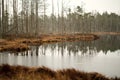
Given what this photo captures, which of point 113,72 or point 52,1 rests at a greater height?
point 52,1

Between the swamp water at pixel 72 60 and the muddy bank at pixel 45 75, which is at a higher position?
the muddy bank at pixel 45 75

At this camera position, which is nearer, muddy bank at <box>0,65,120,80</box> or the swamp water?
muddy bank at <box>0,65,120,80</box>

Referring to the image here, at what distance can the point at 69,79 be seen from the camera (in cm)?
969

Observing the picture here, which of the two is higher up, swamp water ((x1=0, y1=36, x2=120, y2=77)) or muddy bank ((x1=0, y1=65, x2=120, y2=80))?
muddy bank ((x1=0, y1=65, x2=120, y2=80))

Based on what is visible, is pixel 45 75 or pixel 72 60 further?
pixel 72 60

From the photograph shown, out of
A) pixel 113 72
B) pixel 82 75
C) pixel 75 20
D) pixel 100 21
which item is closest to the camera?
pixel 82 75

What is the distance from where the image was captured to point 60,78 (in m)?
9.91

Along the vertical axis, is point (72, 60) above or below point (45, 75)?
below

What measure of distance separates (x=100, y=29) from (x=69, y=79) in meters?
130

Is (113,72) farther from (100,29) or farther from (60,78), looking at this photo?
(100,29)

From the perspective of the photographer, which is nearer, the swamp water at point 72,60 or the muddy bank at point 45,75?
the muddy bank at point 45,75

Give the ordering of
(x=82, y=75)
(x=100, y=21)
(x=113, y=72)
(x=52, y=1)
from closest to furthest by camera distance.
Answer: (x=82, y=75) → (x=113, y=72) → (x=52, y=1) → (x=100, y=21)

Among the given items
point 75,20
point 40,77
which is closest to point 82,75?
point 40,77

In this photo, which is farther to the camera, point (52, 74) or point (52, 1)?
point (52, 1)
